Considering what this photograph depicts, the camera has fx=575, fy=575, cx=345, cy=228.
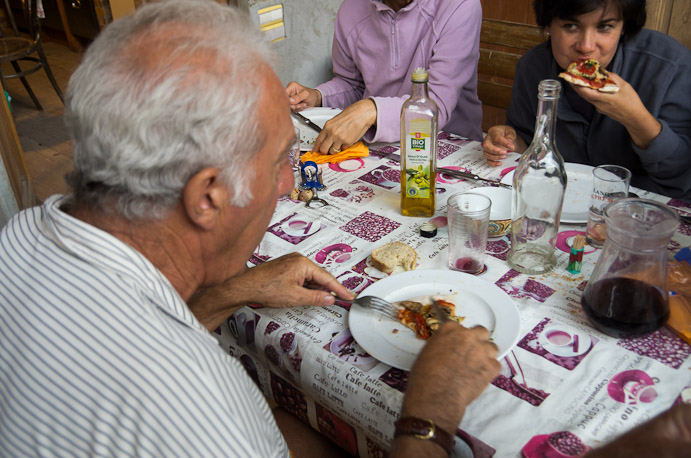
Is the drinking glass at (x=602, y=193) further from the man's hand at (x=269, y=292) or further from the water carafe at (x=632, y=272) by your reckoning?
the man's hand at (x=269, y=292)

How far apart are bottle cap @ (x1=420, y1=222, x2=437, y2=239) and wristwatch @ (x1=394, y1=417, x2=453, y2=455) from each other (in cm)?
61

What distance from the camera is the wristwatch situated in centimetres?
87

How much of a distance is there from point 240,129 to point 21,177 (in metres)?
2.86

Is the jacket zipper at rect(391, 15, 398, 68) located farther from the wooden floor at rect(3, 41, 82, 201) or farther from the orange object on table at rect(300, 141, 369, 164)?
the wooden floor at rect(3, 41, 82, 201)

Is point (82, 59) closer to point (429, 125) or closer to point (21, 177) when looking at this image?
point (429, 125)

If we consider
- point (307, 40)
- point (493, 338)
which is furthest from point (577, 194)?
point (307, 40)

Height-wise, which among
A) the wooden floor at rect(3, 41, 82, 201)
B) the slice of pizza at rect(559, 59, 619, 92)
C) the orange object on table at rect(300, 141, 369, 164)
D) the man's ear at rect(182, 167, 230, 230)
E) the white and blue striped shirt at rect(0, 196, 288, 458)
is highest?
the man's ear at rect(182, 167, 230, 230)

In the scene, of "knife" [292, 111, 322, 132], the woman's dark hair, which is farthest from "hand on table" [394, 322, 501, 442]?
"knife" [292, 111, 322, 132]

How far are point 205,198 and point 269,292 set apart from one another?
0.37 m

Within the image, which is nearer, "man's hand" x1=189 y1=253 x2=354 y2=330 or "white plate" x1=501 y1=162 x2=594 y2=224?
"man's hand" x1=189 y1=253 x2=354 y2=330

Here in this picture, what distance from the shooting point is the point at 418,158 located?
1484mm

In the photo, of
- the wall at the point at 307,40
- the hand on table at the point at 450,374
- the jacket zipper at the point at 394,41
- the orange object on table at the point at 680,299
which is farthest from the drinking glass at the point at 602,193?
the wall at the point at 307,40

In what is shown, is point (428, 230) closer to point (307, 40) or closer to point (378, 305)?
point (378, 305)

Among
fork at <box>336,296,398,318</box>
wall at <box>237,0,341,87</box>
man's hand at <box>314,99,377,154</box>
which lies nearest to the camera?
fork at <box>336,296,398,318</box>
